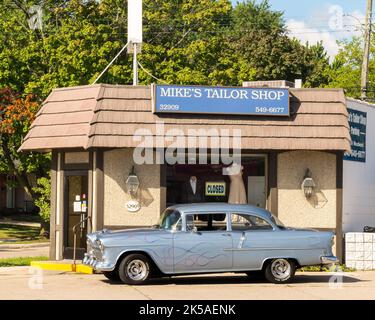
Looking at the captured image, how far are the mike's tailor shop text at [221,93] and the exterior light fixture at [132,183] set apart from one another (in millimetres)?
2184

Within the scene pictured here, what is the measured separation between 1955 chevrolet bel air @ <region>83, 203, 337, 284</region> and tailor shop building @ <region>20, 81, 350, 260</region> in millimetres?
3617

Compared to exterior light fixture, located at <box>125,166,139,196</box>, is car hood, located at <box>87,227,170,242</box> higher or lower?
lower

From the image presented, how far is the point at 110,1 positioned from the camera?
40.7 meters

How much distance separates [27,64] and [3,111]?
4.01 m

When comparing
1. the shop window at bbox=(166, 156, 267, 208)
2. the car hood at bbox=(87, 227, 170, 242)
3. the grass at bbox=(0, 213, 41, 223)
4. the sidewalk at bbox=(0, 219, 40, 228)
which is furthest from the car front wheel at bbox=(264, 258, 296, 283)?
the grass at bbox=(0, 213, 41, 223)

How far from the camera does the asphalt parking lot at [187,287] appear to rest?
14.3m

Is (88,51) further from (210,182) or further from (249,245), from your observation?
(249,245)

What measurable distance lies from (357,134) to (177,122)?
A: 5.77m

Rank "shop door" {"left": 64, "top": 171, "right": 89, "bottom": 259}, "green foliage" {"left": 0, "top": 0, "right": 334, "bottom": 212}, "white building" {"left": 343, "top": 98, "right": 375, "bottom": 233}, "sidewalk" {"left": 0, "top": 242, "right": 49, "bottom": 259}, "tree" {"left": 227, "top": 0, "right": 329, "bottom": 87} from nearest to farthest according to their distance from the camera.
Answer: "shop door" {"left": 64, "top": 171, "right": 89, "bottom": 259}, "white building" {"left": 343, "top": 98, "right": 375, "bottom": 233}, "sidewalk" {"left": 0, "top": 242, "right": 49, "bottom": 259}, "green foliage" {"left": 0, "top": 0, "right": 334, "bottom": 212}, "tree" {"left": 227, "top": 0, "right": 329, "bottom": 87}

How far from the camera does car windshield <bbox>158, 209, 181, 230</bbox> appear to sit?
16484mm

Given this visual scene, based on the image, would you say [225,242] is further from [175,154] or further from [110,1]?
[110,1]

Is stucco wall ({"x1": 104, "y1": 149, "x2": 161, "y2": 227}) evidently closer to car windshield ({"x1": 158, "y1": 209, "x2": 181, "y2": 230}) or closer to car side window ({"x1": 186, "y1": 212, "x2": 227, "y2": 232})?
car windshield ({"x1": 158, "y1": 209, "x2": 181, "y2": 230})
